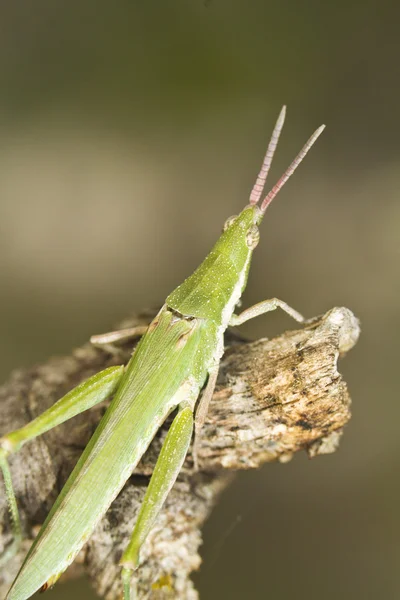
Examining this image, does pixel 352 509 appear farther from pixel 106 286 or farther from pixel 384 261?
pixel 106 286

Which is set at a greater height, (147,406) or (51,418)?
(147,406)

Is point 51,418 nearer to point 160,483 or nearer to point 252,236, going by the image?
point 160,483

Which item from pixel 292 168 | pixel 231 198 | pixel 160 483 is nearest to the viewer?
pixel 160 483

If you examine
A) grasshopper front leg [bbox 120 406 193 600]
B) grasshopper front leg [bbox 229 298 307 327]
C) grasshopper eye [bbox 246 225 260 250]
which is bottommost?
grasshopper front leg [bbox 120 406 193 600]

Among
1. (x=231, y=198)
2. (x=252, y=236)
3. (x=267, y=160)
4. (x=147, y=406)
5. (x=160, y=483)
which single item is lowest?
(x=160, y=483)

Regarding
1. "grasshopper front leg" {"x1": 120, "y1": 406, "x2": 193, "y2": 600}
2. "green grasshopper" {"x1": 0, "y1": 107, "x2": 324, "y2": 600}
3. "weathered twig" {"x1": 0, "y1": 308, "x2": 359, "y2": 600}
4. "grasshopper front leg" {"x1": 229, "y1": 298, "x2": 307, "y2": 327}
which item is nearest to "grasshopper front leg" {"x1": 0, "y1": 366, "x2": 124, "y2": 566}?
"green grasshopper" {"x1": 0, "y1": 107, "x2": 324, "y2": 600}

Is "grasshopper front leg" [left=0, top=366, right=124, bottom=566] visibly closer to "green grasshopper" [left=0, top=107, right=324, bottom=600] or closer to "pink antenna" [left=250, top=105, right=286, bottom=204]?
"green grasshopper" [left=0, top=107, right=324, bottom=600]

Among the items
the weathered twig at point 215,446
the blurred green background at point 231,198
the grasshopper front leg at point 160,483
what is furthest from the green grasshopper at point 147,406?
the blurred green background at point 231,198

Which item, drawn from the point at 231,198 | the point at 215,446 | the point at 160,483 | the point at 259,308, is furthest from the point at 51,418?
the point at 231,198
